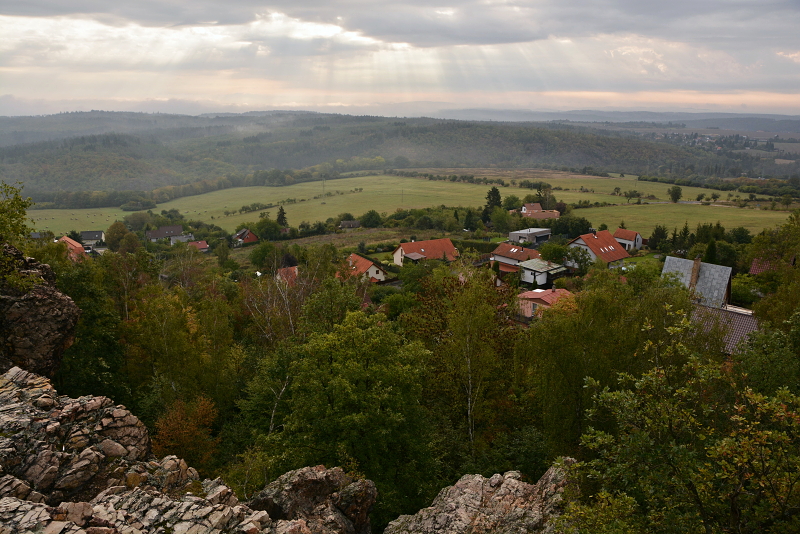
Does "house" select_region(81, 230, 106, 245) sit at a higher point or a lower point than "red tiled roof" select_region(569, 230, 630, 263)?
lower

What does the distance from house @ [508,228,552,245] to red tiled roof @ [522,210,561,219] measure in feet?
31.6

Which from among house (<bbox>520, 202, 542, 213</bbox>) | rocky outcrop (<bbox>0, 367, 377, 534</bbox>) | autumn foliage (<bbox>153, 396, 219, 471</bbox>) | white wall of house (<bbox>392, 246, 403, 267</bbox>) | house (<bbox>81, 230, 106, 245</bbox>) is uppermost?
rocky outcrop (<bbox>0, 367, 377, 534</bbox>)

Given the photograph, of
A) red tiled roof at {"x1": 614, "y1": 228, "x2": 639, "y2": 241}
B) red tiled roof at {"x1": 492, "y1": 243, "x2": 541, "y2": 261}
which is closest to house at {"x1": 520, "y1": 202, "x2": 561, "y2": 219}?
red tiled roof at {"x1": 614, "y1": 228, "x2": 639, "y2": 241}

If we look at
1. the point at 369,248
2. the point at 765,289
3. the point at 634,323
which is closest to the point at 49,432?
the point at 634,323

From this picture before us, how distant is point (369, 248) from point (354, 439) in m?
70.3

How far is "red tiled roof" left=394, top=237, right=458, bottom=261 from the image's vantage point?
7531 centimetres

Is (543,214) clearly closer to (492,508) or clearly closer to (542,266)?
(542,266)

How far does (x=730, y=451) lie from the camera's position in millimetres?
8539

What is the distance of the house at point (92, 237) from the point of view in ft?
337

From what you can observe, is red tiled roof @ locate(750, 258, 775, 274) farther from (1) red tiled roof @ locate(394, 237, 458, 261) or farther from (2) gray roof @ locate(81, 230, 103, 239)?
(2) gray roof @ locate(81, 230, 103, 239)

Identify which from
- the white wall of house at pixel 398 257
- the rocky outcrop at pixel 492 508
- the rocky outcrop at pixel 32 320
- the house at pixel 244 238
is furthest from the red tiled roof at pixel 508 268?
the rocky outcrop at pixel 32 320

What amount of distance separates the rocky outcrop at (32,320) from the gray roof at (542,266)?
5551 centimetres

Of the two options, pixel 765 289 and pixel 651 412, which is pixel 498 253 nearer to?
pixel 765 289

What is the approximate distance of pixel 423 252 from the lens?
75875mm
